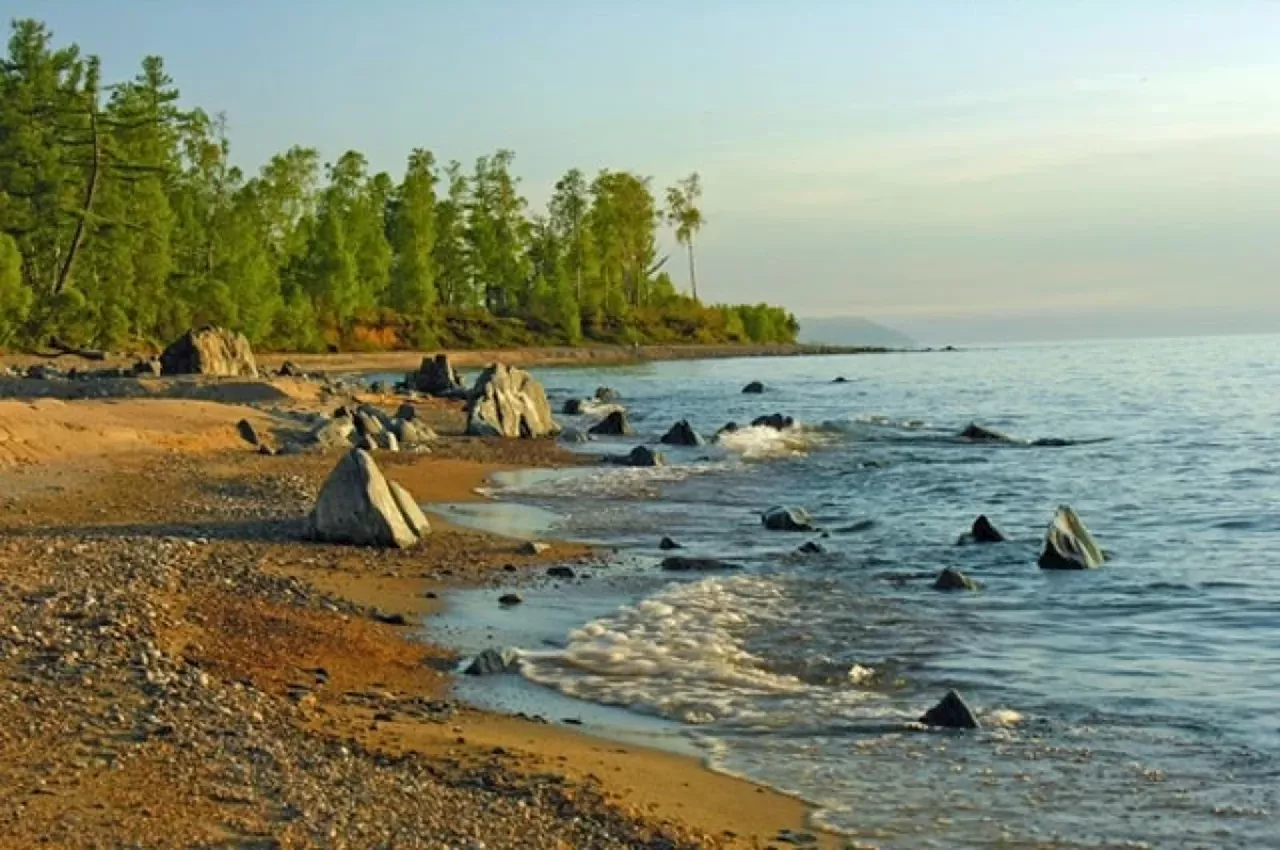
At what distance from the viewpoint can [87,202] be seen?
65562 millimetres

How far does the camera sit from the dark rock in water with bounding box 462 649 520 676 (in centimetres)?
1123

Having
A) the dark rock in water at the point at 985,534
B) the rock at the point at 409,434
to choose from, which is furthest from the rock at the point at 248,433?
the dark rock in water at the point at 985,534

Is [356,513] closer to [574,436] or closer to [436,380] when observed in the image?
[574,436]

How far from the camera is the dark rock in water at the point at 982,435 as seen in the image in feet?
133

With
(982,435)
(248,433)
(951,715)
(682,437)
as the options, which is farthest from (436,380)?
(951,715)

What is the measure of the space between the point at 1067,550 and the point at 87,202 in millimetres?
59065

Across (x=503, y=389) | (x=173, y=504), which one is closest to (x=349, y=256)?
(x=503, y=389)

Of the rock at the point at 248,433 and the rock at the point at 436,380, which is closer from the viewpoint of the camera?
the rock at the point at 248,433

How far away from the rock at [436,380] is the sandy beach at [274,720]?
3852 cm

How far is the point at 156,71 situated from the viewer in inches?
3233

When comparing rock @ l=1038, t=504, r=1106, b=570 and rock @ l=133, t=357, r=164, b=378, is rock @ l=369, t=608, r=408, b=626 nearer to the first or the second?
rock @ l=1038, t=504, r=1106, b=570

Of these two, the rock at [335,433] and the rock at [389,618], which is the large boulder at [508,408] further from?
the rock at [389,618]

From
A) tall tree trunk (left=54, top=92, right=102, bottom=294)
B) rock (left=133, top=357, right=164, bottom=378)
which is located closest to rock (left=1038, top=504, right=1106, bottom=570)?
rock (left=133, top=357, right=164, bottom=378)

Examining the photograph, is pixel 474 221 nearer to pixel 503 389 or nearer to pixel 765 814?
pixel 503 389
